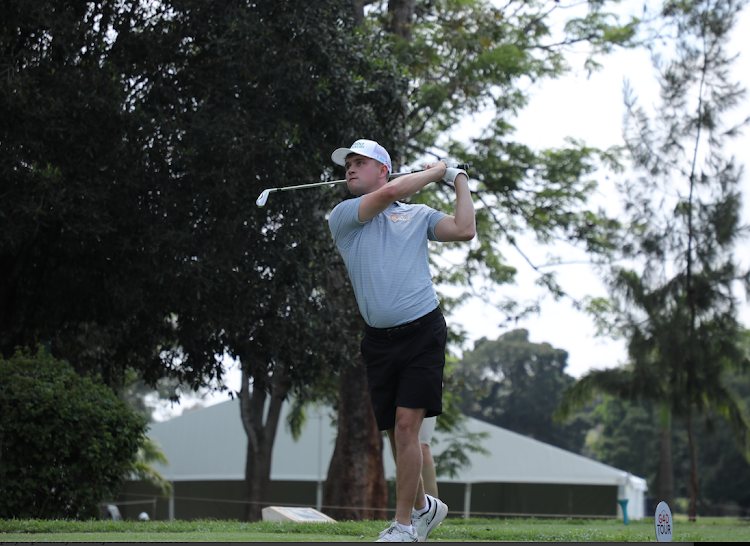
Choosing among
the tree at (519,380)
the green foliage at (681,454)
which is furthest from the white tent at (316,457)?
the tree at (519,380)

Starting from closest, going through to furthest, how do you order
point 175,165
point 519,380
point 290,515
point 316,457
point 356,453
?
point 290,515 → point 175,165 → point 356,453 → point 316,457 → point 519,380

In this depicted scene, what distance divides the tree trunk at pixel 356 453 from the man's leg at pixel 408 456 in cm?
979

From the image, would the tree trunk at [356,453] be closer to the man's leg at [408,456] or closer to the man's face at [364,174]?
the man's face at [364,174]

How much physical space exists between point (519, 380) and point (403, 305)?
243 ft

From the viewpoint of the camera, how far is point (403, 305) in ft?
12.3

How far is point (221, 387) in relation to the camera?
33.7 ft

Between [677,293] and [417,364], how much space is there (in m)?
11.9

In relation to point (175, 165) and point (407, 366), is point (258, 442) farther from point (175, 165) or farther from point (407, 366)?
point (407, 366)

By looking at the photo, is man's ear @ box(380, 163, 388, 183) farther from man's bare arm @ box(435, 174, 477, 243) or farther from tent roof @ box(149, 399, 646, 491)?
tent roof @ box(149, 399, 646, 491)

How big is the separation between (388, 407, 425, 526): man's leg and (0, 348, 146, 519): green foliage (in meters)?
3.90

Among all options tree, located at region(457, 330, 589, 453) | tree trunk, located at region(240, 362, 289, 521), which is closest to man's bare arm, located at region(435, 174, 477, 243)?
tree trunk, located at region(240, 362, 289, 521)

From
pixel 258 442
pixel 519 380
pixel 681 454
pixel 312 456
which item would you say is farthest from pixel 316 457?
pixel 519 380

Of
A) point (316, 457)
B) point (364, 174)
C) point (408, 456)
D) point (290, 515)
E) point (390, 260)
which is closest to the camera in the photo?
point (408, 456)

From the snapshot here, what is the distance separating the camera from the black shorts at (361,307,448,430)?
3.67m
